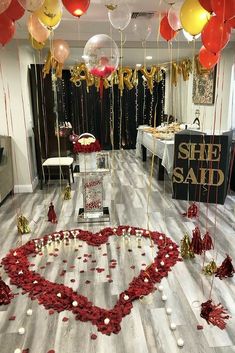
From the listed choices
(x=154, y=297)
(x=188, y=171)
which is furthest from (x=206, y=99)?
(x=154, y=297)

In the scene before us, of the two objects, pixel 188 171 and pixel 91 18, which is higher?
pixel 91 18

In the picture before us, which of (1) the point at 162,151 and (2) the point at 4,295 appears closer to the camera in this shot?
(2) the point at 4,295

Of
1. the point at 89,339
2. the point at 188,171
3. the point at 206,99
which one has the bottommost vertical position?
the point at 89,339

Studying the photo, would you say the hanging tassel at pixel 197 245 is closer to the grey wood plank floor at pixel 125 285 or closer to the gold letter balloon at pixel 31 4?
the grey wood plank floor at pixel 125 285

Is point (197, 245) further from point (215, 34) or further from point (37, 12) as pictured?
point (37, 12)

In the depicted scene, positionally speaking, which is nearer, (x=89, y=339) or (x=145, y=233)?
(x=89, y=339)

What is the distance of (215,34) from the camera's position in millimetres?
1848

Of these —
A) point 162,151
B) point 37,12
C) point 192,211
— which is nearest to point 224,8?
point 37,12

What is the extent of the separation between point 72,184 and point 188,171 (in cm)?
236

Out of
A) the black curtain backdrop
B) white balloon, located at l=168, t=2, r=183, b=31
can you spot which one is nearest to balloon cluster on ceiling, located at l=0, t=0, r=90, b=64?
white balloon, located at l=168, t=2, r=183, b=31

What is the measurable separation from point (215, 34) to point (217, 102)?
10.5 feet

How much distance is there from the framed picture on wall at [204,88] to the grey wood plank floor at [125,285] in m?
2.02

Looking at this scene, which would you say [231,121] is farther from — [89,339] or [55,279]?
[89,339]

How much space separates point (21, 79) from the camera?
4.31 metres
